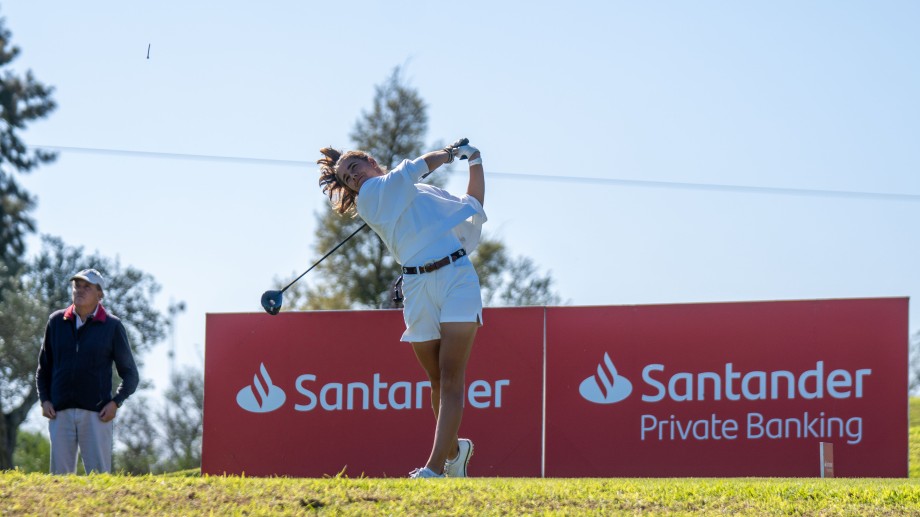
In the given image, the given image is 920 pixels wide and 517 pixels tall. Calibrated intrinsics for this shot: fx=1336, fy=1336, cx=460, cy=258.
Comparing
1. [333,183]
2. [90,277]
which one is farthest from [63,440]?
[333,183]

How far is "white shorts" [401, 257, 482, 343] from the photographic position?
696 cm

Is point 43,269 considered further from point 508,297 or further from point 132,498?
point 132,498

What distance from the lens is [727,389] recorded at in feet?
40.5

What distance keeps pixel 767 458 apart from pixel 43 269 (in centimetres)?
2599

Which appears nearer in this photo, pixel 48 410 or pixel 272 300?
pixel 272 300

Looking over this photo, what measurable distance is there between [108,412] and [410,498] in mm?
3974

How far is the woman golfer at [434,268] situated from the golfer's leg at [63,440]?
3.21 metres

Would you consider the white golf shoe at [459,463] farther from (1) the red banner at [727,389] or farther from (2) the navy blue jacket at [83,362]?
(1) the red banner at [727,389]

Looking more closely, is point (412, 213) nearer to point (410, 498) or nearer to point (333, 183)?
point (333, 183)

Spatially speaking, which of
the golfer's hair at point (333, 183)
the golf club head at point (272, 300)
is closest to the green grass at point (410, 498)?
the golfer's hair at point (333, 183)

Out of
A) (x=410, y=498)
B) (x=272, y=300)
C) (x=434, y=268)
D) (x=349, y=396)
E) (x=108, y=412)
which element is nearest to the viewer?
(x=410, y=498)

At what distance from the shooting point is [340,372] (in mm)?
13086

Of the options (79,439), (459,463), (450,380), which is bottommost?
(459,463)

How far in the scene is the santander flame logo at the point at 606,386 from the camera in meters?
12.5
